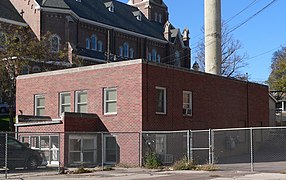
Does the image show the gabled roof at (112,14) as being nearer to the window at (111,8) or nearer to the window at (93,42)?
the window at (111,8)

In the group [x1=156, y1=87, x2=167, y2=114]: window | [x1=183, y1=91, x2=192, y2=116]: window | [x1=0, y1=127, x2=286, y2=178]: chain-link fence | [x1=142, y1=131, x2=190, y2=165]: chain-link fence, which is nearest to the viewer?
[x1=0, y1=127, x2=286, y2=178]: chain-link fence

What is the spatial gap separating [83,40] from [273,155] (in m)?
39.2

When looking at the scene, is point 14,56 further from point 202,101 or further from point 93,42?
point 93,42

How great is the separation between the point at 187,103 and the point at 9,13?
35745 mm

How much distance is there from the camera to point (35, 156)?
24047 millimetres

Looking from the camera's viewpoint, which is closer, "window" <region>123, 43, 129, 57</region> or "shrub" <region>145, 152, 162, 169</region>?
"shrub" <region>145, 152, 162, 169</region>

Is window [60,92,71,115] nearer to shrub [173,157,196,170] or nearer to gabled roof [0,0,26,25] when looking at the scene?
shrub [173,157,196,170]

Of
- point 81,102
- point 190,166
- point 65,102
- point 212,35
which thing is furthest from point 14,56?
point 190,166

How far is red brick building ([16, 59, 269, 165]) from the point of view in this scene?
26.8 m

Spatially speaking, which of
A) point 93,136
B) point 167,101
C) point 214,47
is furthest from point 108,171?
point 214,47

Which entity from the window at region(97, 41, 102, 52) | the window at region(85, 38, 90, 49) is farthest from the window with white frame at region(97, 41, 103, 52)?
the window at region(85, 38, 90, 49)

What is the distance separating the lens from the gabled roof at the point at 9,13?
57.1 metres

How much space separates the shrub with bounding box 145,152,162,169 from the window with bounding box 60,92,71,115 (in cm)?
705

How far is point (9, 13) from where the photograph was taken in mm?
58625
